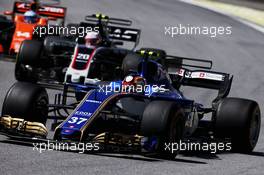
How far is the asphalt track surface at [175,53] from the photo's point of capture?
33.4 ft

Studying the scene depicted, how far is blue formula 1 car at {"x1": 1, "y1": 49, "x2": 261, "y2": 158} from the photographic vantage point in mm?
11016

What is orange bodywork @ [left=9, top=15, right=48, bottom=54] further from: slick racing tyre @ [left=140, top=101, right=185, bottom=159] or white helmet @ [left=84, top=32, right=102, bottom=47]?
slick racing tyre @ [left=140, top=101, right=185, bottom=159]

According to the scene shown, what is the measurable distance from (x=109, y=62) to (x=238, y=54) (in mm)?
9968

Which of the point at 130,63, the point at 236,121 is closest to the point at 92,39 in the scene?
the point at 130,63

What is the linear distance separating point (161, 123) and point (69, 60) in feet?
28.9

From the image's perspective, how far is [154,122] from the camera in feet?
36.0

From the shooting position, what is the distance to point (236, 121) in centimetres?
1223

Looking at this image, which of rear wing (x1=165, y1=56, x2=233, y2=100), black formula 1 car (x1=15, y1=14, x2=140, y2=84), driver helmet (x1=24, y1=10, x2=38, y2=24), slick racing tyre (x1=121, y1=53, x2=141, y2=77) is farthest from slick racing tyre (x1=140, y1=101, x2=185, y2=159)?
Result: driver helmet (x1=24, y1=10, x2=38, y2=24)

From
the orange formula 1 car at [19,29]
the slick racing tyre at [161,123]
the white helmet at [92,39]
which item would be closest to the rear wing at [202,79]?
the slick racing tyre at [161,123]

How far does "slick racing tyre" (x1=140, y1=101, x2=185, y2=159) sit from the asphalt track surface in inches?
7.9

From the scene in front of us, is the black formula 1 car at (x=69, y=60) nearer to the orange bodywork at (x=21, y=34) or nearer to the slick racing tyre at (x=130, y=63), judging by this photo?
the slick racing tyre at (x=130, y=63)

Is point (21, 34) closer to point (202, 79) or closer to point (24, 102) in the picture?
point (202, 79)

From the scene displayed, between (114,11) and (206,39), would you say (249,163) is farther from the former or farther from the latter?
(114,11)

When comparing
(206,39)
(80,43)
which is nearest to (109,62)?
(80,43)
